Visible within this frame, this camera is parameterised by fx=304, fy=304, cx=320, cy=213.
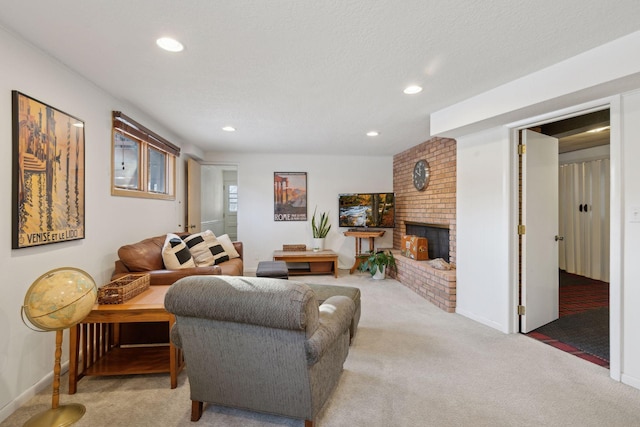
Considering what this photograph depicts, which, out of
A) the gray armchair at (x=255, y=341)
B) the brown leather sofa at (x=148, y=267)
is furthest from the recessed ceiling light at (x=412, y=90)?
the brown leather sofa at (x=148, y=267)

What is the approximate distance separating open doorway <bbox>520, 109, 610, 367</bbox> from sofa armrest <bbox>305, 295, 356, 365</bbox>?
213 cm

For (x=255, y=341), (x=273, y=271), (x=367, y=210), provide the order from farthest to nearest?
(x=367, y=210)
(x=273, y=271)
(x=255, y=341)

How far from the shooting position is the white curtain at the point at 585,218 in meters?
4.81

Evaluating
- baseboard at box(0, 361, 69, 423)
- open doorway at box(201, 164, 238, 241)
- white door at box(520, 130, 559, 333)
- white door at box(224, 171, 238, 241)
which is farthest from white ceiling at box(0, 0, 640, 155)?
white door at box(224, 171, 238, 241)

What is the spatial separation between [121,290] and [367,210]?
4274mm

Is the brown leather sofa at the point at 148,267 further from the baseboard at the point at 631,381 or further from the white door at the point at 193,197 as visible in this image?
the baseboard at the point at 631,381

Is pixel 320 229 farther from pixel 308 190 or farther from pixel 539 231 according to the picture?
pixel 539 231

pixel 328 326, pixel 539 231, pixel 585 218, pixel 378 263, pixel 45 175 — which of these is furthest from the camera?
pixel 585 218

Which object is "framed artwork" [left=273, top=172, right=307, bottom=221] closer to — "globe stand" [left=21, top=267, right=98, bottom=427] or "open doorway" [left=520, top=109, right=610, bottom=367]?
"open doorway" [left=520, top=109, right=610, bottom=367]

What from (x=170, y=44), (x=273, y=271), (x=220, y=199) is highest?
(x=170, y=44)

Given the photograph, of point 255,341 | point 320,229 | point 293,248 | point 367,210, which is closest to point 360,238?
point 367,210

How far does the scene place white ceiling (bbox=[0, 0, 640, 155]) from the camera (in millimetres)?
1572

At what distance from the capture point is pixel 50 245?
81.0 inches

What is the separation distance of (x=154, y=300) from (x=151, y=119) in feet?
7.76
